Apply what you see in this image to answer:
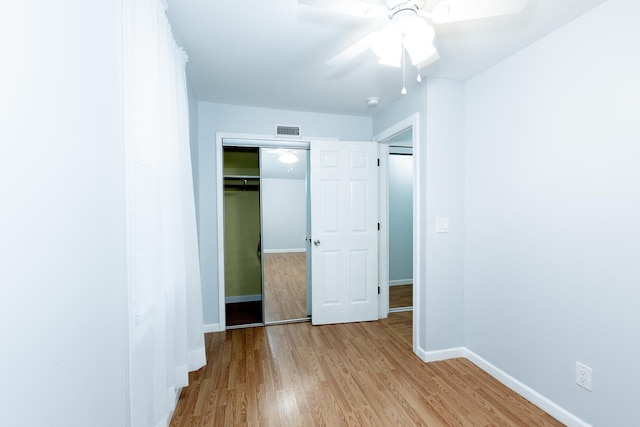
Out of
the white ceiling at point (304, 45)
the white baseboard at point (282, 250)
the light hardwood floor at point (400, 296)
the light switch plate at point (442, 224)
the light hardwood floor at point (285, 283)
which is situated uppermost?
the white ceiling at point (304, 45)

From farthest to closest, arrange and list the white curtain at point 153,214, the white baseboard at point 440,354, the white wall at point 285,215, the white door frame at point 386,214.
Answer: the white wall at point 285,215
the white door frame at point 386,214
the white baseboard at point 440,354
the white curtain at point 153,214

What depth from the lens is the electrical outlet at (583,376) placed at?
5.22ft

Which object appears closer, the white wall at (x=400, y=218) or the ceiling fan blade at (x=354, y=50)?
the ceiling fan blade at (x=354, y=50)

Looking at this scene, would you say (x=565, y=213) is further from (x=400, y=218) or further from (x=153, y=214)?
(x=400, y=218)

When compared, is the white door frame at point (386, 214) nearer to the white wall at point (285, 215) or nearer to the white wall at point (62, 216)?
the white wall at point (285, 215)

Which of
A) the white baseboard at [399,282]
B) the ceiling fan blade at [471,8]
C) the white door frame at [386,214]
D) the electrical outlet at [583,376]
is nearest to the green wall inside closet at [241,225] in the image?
the white door frame at [386,214]

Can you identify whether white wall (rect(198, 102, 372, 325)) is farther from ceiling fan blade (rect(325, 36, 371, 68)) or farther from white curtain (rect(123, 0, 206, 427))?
ceiling fan blade (rect(325, 36, 371, 68))

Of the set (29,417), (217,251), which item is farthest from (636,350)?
(217,251)

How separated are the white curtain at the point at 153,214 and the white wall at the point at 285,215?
1945mm

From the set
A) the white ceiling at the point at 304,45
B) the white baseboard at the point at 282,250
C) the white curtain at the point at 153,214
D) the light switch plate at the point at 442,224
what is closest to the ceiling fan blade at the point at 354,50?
the white ceiling at the point at 304,45

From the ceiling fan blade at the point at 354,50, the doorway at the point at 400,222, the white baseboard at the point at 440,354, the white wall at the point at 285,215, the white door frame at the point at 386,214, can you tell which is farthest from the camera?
the doorway at the point at 400,222

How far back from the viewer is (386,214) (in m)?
3.38

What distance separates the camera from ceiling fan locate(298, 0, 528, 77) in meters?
1.18

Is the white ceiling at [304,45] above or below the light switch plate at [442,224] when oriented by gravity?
above
